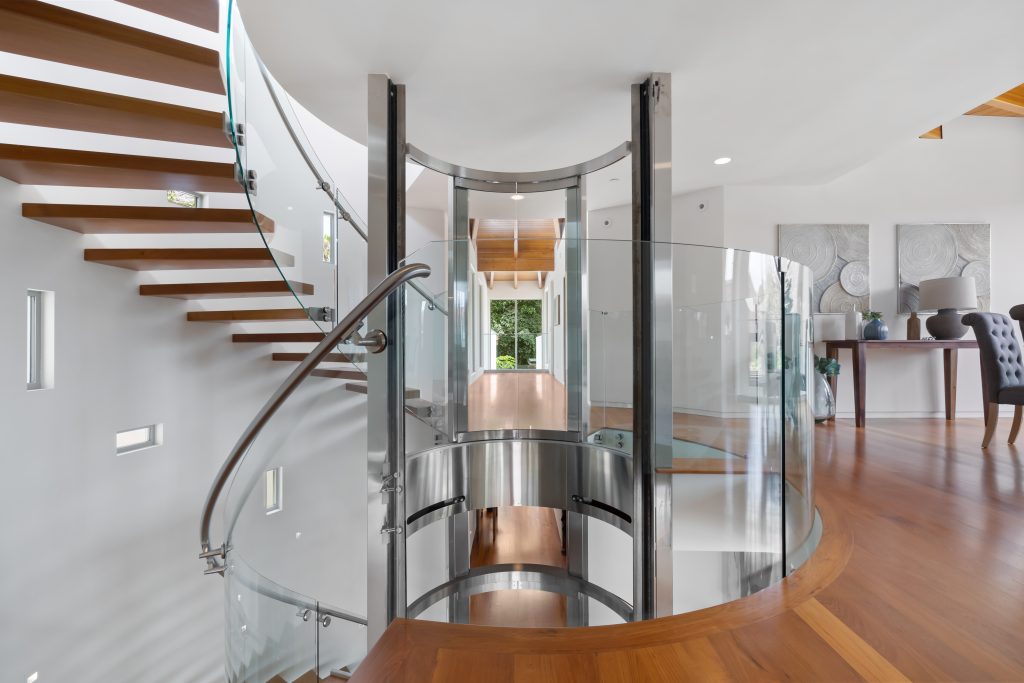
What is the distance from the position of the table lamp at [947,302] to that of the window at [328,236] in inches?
208

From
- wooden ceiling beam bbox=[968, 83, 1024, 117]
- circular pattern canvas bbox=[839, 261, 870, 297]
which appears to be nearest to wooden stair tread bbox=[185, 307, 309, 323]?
circular pattern canvas bbox=[839, 261, 870, 297]

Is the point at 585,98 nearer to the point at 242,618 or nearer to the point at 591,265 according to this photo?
the point at 591,265

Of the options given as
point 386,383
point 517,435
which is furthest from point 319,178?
point 517,435

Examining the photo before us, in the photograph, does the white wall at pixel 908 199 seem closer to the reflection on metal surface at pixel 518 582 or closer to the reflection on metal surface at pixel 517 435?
the reflection on metal surface at pixel 517 435

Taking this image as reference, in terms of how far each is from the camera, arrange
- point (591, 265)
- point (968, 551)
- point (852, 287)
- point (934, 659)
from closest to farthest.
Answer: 1. point (934, 659)
2. point (968, 551)
3. point (591, 265)
4. point (852, 287)

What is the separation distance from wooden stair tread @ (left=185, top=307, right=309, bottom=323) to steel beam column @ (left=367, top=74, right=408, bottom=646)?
91 centimetres

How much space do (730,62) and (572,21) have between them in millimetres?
912

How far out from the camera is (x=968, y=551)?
1816 mm

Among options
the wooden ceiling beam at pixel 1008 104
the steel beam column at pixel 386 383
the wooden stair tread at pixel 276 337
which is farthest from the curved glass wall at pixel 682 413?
the wooden ceiling beam at pixel 1008 104

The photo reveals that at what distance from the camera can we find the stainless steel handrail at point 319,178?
2.10m

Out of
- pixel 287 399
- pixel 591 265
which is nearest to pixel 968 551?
pixel 591 265

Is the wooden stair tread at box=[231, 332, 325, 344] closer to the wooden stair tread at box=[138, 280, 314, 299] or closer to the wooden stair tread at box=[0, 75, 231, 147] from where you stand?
the wooden stair tread at box=[138, 280, 314, 299]

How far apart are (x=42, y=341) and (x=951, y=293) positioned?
23.1 feet

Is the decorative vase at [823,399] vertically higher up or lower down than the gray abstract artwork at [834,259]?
lower down
